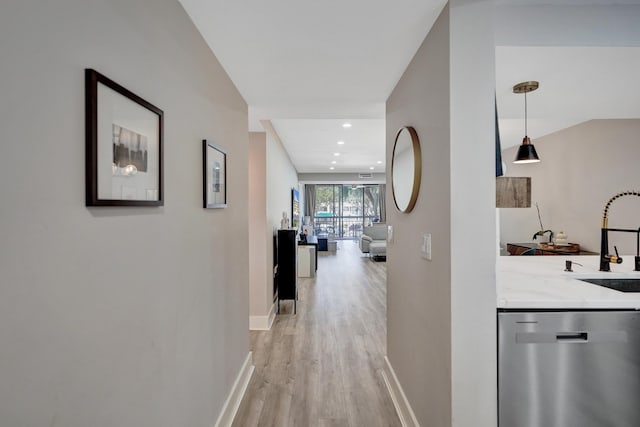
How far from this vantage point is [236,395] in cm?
231

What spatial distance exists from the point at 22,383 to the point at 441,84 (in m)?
1.74

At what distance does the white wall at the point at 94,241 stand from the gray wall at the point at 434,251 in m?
1.20

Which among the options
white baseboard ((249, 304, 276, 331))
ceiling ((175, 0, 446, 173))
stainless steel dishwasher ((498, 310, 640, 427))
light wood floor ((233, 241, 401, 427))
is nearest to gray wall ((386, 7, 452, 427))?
ceiling ((175, 0, 446, 173))

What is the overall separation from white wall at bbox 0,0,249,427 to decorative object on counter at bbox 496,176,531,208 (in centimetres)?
155

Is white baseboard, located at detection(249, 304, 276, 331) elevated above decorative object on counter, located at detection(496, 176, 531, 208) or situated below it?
below

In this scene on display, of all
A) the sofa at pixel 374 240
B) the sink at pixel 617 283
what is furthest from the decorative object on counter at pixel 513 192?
the sofa at pixel 374 240

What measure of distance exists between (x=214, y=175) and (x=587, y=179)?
15.4ft

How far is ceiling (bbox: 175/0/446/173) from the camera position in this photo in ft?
4.88

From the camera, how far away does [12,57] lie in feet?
2.08

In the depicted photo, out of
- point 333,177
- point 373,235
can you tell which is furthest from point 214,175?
point 333,177

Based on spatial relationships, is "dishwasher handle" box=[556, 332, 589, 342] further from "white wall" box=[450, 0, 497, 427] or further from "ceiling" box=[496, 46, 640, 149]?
"ceiling" box=[496, 46, 640, 149]

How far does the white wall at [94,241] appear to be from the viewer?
0.65 m

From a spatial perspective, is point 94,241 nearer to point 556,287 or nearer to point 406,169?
point 406,169

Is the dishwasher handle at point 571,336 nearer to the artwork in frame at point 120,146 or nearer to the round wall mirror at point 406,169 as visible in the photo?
the round wall mirror at point 406,169
